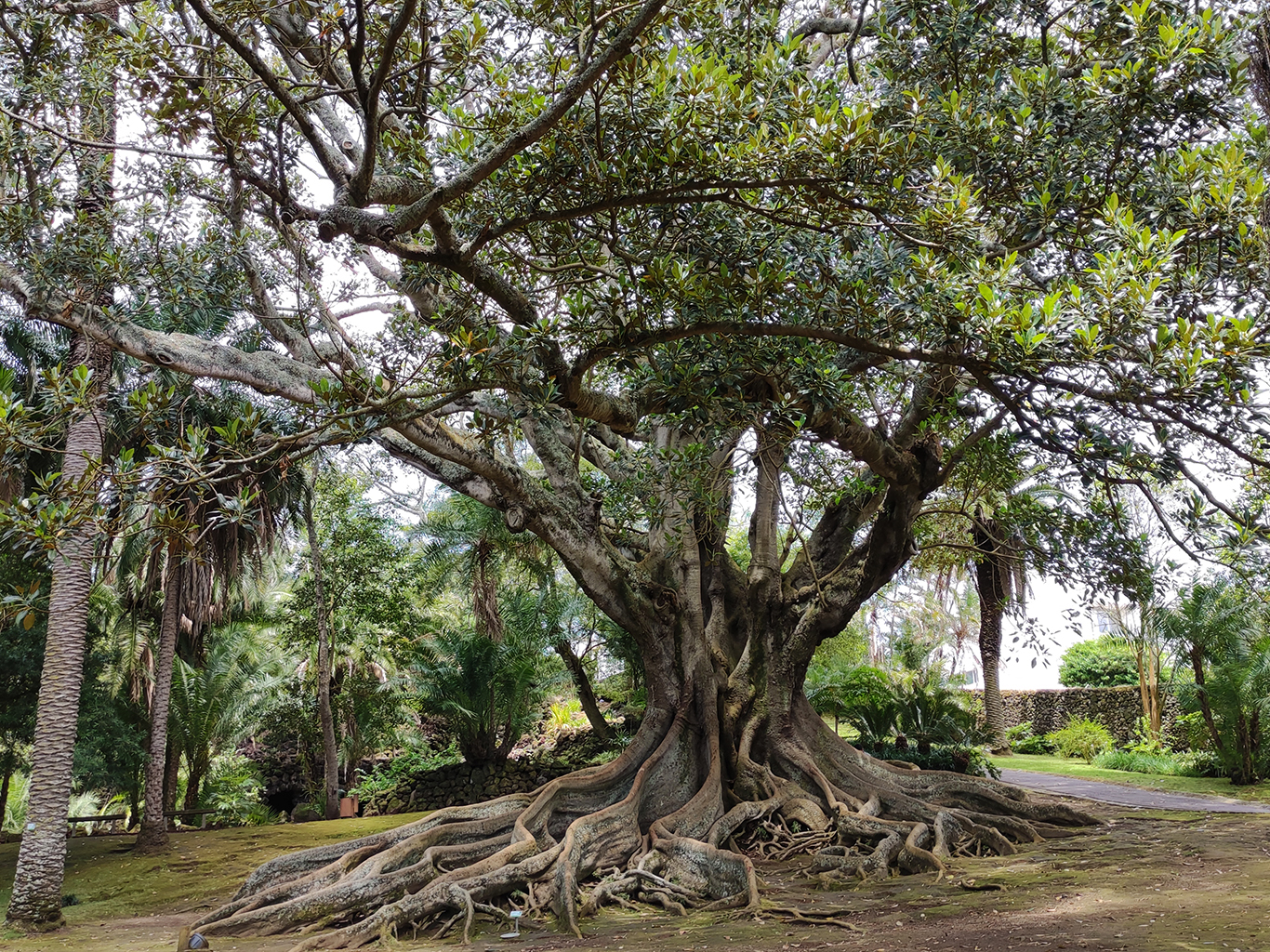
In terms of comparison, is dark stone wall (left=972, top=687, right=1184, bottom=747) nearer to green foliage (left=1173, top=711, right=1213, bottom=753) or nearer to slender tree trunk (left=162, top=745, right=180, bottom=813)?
green foliage (left=1173, top=711, right=1213, bottom=753)

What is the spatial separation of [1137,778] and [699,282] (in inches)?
595

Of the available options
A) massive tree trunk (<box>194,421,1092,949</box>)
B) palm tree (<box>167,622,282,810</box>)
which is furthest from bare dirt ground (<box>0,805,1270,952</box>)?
palm tree (<box>167,622,282,810</box>)

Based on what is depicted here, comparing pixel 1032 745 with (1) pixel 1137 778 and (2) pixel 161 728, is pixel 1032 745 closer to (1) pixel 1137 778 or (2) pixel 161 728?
(1) pixel 1137 778

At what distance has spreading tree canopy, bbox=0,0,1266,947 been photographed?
5266mm

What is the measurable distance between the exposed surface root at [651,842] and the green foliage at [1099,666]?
1846cm

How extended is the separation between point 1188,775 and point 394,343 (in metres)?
15.9

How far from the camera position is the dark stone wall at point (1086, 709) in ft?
70.8

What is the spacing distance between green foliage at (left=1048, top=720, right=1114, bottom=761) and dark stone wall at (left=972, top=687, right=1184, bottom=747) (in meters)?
0.74

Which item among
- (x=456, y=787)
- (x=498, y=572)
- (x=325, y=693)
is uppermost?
(x=498, y=572)

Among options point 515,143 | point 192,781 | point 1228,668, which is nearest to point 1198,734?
point 1228,668

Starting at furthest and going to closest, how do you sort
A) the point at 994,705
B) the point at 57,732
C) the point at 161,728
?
1. the point at 994,705
2. the point at 161,728
3. the point at 57,732

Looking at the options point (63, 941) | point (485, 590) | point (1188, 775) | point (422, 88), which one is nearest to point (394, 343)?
point (422, 88)

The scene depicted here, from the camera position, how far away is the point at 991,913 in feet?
19.6

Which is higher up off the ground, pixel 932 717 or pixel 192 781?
pixel 932 717
